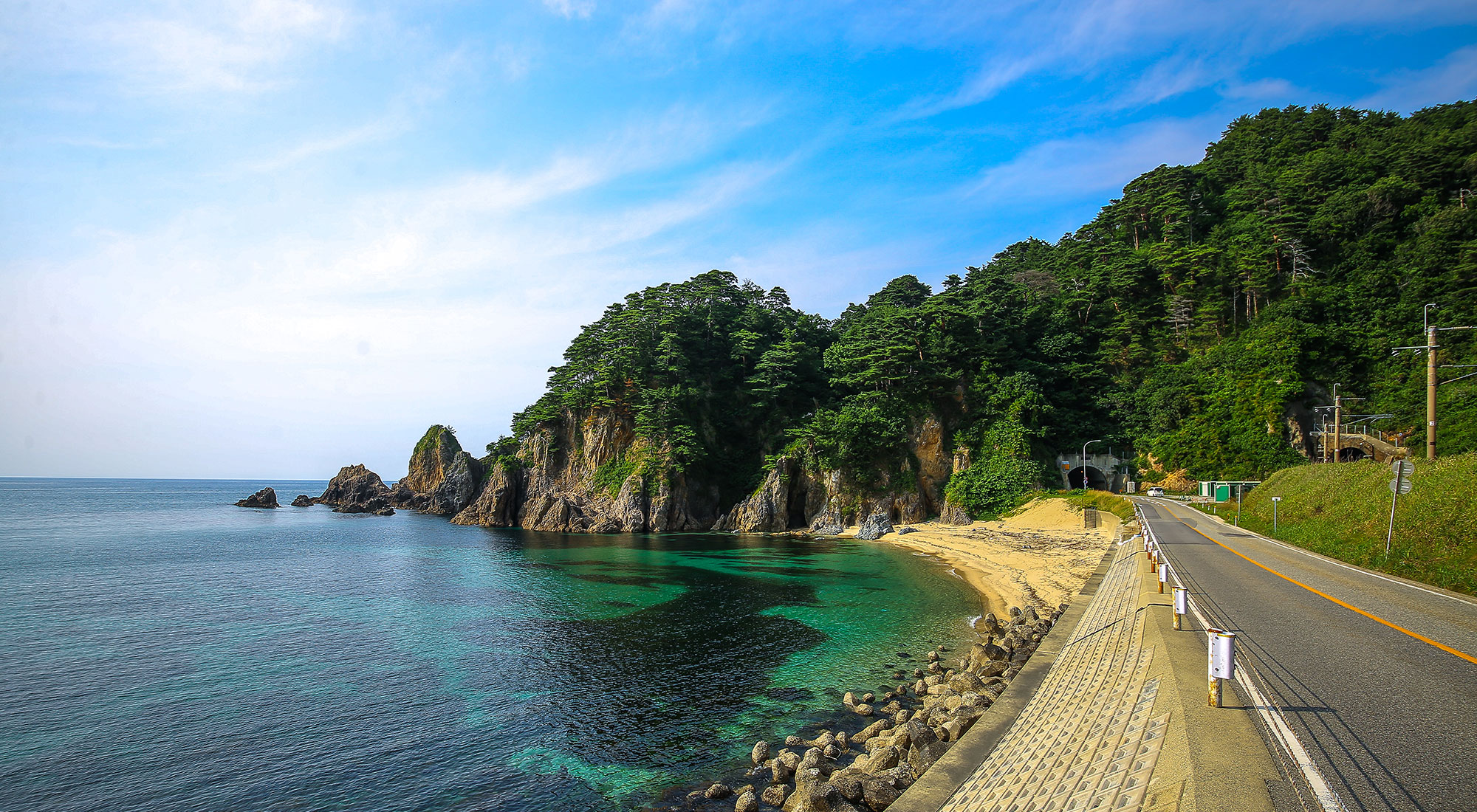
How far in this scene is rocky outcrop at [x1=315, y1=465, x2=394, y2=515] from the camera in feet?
291

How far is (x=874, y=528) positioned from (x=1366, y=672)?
4275 centimetres

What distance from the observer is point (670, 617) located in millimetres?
24656

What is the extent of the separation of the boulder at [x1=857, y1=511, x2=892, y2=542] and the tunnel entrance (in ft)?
58.9

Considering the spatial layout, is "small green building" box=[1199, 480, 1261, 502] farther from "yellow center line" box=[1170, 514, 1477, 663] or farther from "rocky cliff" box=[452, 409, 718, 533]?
"rocky cliff" box=[452, 409, 718, 533]

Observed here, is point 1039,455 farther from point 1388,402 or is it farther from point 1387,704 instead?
point 1387,704

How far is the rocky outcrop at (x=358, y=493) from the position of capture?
88688 millimetres

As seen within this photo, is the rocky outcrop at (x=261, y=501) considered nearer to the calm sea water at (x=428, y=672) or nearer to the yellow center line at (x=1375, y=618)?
the calm sea water at (x=428, y=672)

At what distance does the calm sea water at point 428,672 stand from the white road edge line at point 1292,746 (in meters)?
9.21

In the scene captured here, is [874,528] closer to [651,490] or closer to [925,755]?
[651,490]

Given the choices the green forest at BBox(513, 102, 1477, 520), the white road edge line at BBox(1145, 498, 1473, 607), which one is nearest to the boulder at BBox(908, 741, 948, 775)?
the white road edge line at BBox(1145, 498, 1473, 607)

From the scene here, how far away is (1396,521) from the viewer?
1709 centimetres

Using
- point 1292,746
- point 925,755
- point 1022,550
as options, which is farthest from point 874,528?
point 1292,746

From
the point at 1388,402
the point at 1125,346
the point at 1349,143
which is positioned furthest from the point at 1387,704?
the point at 1349,143

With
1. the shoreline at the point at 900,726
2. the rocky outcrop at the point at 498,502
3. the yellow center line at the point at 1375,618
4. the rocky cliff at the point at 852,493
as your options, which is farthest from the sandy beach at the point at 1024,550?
the rocky outcrop at the point at 498,502
